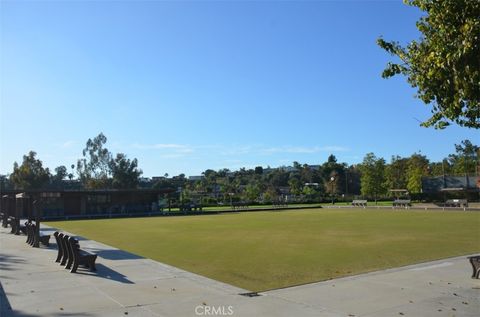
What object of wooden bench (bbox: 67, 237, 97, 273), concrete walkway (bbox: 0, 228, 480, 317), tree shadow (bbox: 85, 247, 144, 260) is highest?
wooden bench (bbox: 67, 237, 97, 273)

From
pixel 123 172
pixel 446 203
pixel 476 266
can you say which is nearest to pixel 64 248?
pixel 476 266

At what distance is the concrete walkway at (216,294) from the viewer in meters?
8.46

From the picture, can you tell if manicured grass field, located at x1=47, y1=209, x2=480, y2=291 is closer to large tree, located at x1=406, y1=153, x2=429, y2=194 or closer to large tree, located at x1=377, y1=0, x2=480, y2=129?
large tree, located at x1=377, y1=0, x2=480, y2=129

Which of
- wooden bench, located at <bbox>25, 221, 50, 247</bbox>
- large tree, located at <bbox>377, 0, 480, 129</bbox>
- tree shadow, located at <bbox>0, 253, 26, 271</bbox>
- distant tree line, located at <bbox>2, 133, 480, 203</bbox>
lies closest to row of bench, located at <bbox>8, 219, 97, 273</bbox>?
tree shadow, located at <bbox>0, 253, 26, 271</bbox>

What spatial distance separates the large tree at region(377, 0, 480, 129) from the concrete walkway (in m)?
3.53

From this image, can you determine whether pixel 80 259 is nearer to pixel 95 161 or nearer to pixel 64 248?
pixel 64 248

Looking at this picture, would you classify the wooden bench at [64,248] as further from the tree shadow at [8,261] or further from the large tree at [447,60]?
the large tree at [447,60]

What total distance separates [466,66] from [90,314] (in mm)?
7469

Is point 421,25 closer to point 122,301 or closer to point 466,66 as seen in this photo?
point 466,66

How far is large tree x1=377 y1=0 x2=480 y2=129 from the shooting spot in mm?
7168

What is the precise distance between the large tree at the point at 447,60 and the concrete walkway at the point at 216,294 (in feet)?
11.6

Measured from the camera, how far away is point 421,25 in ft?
30.5

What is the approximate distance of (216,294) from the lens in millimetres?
9891

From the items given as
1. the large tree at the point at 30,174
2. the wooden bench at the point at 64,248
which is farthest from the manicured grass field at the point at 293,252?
the large tree at the point at 30,174
